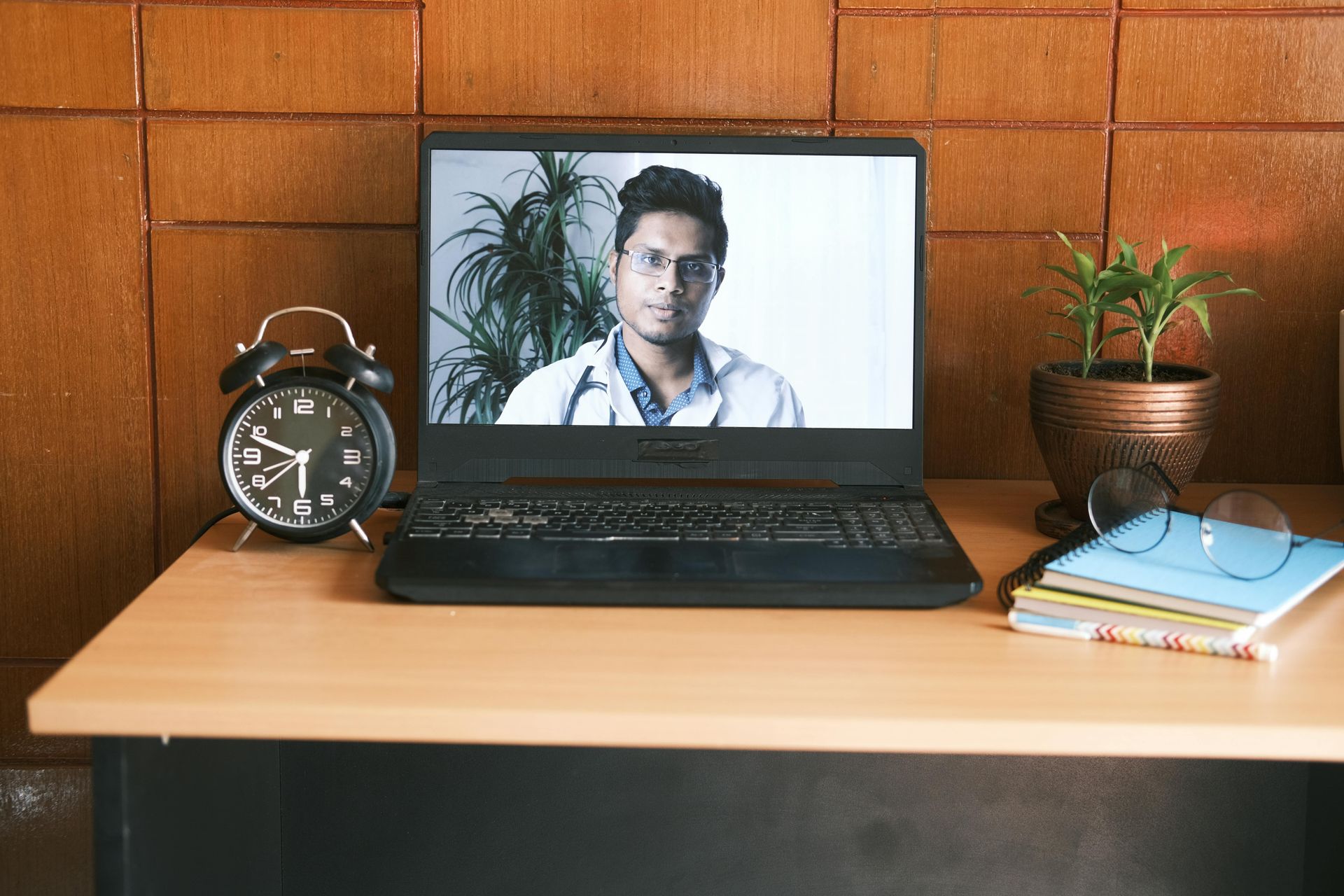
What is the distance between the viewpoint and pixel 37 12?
144 centimetres

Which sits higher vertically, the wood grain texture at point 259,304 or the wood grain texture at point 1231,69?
the wood grain texture at point 1231,69

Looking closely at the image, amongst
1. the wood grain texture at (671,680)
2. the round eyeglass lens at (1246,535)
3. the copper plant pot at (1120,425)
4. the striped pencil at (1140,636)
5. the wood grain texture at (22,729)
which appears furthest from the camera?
the wood grain texture at (22,729)

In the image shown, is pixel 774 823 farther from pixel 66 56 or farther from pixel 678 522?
pixel 66 56

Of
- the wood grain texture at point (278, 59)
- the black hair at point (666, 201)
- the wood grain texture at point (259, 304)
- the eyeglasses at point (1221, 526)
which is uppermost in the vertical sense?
the wood grain texture at point (278, 59)

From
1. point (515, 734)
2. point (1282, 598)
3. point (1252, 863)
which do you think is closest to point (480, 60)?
point (515, 734)

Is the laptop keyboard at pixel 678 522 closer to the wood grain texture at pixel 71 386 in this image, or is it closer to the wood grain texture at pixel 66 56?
the wood grain texture at pixel 71 386

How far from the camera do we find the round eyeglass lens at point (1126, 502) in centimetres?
112

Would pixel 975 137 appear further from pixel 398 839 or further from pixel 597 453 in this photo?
pixel 398 839

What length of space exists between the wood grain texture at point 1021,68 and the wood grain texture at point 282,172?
705 millimetres

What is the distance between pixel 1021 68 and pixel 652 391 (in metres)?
0.65

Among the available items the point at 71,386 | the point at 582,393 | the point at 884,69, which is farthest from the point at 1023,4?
the point at 71,386

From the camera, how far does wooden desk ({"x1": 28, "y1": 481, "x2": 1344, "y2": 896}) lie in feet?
2.64

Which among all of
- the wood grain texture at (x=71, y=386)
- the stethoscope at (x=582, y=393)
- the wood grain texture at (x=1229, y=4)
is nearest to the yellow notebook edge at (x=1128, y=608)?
the stethoscope at (x=582, y=393)

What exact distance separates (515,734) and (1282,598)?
648 mm
